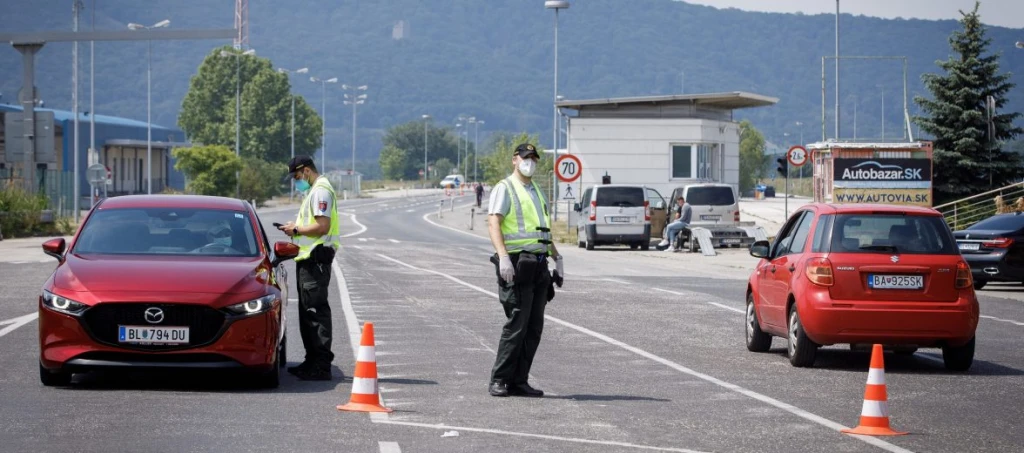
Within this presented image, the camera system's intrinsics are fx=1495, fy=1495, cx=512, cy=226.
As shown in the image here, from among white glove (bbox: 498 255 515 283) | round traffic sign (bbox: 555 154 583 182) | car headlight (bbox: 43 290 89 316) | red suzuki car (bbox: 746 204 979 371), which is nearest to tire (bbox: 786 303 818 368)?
red suzuki car (bbox: 746 204 979 371)

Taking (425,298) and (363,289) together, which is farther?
(363,289)

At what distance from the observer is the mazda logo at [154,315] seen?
34.9ft

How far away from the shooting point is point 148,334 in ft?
34.9

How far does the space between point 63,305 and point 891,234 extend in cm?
Answer: 729

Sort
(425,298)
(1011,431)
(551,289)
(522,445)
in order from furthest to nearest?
(425,298) → (551,289) → (1011,431) → (522,445)

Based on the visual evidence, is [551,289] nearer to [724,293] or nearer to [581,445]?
[581,445]

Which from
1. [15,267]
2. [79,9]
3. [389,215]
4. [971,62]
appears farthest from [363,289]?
[389,215]

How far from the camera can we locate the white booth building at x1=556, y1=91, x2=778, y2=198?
197 feet

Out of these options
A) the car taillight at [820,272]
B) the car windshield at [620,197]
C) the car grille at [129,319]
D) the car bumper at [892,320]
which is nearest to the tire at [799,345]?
the car bumper at [892,320]

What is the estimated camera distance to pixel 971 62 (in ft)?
188

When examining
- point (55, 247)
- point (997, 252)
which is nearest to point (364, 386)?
point (55, 247)

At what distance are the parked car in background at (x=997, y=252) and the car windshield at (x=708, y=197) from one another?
1666cm

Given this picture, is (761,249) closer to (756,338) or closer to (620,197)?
(756,338)

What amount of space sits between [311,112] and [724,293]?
106327 millimetres
